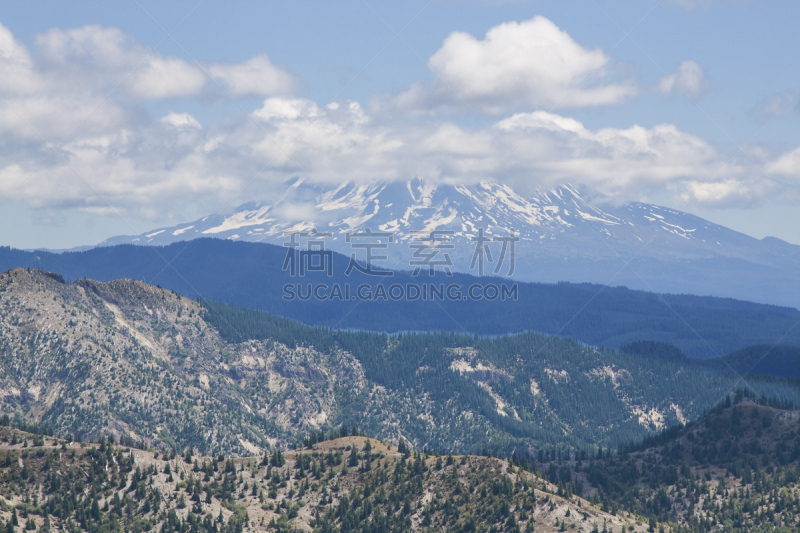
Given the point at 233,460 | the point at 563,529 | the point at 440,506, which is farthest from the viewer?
the point at 233,460

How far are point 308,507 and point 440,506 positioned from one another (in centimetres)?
2251

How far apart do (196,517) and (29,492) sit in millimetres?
26918

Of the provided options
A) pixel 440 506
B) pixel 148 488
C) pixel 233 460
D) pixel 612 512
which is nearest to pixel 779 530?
pixel 612 512

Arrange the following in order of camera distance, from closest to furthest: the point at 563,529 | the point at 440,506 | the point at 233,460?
the point at 563,529 → the point at 440,506 → the point at 233,460

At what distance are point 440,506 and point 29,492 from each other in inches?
2631

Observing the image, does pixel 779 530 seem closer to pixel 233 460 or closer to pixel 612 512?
pixel 612 512

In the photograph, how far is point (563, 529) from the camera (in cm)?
16788

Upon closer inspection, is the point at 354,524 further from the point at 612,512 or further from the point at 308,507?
the point at 612,512

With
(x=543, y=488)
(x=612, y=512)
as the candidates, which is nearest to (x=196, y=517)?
(x=543, y=488)

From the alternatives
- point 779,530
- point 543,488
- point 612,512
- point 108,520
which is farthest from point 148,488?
point 779,530

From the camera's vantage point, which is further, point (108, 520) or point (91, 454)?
point (91, 454)

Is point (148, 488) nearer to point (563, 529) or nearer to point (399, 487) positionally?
point (399, 487)

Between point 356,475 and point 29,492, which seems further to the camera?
point 356,475

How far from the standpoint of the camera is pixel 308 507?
18162cm
